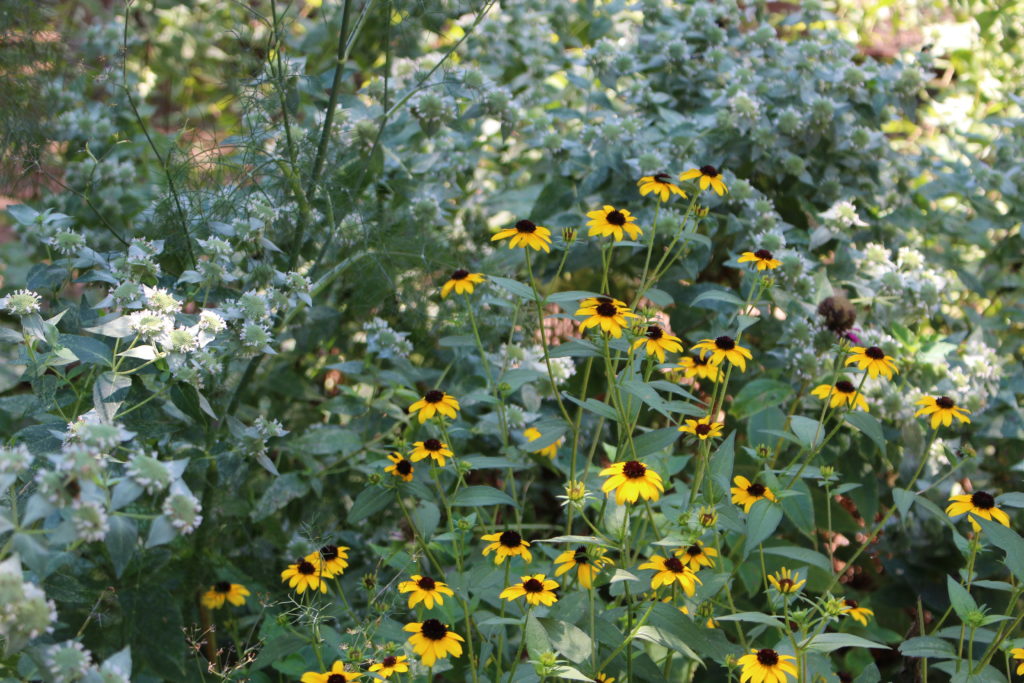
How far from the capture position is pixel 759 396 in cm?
185

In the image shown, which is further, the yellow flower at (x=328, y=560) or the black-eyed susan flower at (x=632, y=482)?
the yellow flower at (x=328, y=560)

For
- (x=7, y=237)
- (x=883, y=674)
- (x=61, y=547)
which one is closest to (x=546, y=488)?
(x=883, y=674)

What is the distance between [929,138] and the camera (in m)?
3.21

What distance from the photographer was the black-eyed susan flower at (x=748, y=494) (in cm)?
133

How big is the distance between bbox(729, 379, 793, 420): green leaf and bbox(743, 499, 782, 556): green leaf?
511mm

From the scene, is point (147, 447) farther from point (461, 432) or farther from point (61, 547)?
point (461, 432)

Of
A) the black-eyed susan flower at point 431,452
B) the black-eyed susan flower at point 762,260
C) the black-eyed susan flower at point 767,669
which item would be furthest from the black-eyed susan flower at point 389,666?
the black-eyed susan flower at point 762,260

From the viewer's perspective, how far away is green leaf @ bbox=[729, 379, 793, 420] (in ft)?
6.00

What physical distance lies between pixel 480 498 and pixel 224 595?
22.1 inches

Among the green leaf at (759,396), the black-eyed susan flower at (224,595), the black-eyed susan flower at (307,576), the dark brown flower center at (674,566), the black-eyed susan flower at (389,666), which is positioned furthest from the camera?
the green leaf at (759,396)

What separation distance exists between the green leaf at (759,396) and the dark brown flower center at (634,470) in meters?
0.72

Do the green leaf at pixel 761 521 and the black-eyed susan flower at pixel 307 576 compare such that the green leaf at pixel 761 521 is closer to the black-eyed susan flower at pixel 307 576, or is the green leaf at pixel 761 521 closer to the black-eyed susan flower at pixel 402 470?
the black-eyed susan flower at pixel 402 470

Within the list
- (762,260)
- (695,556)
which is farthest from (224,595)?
(762,260)

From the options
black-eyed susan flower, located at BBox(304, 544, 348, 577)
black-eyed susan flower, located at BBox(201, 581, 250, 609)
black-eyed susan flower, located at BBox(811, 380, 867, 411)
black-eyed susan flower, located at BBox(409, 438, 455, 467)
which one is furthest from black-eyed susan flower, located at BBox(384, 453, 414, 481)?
black-eyed susan flower, located at BBox(811, 380, 867, 411)
